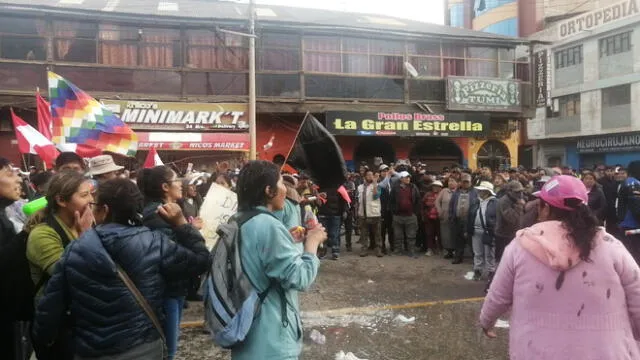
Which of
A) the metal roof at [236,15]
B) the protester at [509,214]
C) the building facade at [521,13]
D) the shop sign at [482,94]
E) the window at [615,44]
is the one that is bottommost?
the protester at [509,214]

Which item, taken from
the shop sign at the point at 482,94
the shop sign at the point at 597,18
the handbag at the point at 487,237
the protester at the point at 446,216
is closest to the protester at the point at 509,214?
the handbag at the point at 487,237

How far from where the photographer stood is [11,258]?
2777 millimetres

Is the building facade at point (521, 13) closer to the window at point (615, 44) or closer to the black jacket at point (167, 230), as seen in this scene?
the window at point (615, 44)

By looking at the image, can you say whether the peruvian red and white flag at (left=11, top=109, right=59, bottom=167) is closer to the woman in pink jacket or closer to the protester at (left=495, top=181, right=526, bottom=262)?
the protester at (left=495, top=181, right=526, bottom=262)

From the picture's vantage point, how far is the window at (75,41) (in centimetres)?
1644

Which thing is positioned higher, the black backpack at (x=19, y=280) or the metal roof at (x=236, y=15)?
the metal roof at (x=236, y=15)

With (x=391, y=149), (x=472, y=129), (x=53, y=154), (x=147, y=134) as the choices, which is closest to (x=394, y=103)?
(x=391, y=149)

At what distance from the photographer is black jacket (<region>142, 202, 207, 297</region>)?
2.73 meters

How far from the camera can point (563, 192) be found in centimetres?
233

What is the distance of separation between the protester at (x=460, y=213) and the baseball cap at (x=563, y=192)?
6.75 m

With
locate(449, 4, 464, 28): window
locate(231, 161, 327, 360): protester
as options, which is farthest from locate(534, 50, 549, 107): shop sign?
locate(449, 4, 464, 28): window

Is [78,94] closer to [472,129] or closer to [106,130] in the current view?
[106,130]

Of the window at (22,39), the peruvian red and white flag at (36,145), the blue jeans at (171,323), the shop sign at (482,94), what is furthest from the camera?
the shop sign at (482,94)

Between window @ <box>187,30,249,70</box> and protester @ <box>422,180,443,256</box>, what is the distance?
10.1 m
